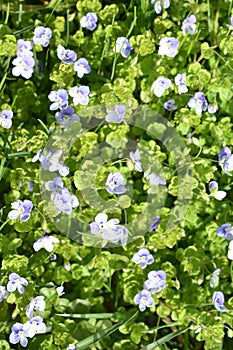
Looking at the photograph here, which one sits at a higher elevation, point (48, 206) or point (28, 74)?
point (28, 74)

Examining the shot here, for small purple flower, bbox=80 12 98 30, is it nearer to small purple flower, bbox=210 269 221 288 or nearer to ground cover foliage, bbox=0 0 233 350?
ground cover foliage, bbox=0 0 233 350

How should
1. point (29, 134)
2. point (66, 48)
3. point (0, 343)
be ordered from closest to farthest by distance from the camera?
point (0, 343)
point (29, 134)
point (66, 48)

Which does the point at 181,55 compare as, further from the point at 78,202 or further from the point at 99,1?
the point at 78,202

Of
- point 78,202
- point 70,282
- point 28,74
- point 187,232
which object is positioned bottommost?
point 70,282

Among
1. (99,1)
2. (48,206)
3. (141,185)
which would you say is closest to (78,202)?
(48,206)

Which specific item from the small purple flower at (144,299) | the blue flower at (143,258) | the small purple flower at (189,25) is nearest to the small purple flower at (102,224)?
the blue flower at (143,258)

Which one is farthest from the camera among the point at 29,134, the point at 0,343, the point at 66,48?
the point at 66,48

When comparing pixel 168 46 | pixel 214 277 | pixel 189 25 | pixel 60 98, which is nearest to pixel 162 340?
pixel 214 277
